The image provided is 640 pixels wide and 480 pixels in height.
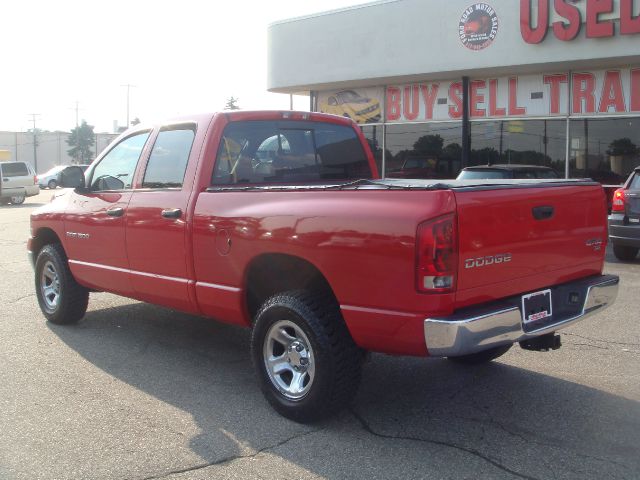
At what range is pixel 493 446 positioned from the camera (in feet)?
12.7

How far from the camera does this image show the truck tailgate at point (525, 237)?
11.9 feet

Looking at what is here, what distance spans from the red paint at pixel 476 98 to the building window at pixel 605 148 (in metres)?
2.21

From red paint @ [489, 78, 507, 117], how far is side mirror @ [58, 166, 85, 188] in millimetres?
12233

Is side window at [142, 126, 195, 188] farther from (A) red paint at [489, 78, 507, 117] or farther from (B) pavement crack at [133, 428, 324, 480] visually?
(A) red paint at [489, 78, 507, 117]

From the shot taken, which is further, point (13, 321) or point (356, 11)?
point (356, 11)

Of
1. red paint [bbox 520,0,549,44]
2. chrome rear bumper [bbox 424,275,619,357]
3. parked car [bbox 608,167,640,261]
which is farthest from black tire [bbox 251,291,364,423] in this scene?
red paint [bbox 520,0,549,44]

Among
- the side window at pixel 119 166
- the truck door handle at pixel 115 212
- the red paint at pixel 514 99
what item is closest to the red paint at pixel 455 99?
the red paint at pixel 514 99

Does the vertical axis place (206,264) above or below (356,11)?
below

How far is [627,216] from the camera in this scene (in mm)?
10219

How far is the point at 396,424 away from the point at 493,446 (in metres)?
0.62

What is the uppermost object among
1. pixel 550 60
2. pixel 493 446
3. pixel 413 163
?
pixel 550 60

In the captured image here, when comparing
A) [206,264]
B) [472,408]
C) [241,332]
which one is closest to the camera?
[472,408]

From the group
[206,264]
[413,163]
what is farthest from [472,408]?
Result: [413,163]

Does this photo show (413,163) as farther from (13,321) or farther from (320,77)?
(13,321)
